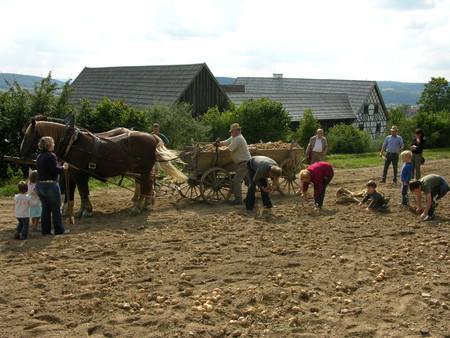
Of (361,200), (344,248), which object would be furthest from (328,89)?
(344,248)

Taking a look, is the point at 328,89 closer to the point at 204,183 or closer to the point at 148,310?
the point at 204,183

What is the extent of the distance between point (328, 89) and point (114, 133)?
41.0m

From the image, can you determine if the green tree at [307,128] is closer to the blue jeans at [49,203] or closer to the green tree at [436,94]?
the blue jeans at [49,203]

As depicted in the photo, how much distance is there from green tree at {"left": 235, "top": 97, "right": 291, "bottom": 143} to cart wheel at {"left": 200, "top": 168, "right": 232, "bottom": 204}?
36.6 ft

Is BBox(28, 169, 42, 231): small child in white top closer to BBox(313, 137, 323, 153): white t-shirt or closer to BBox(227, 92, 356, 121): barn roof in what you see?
BBox(313, 137, 323, 153): white t-shirt

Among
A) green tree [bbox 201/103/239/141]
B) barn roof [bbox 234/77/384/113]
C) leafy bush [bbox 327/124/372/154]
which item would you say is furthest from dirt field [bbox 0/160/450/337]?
barn roof [bbox 234/77/384/113]

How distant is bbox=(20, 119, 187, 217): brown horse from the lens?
926 centimetres

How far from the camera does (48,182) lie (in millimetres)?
8219

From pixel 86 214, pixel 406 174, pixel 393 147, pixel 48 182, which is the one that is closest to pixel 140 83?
pixel 393 147

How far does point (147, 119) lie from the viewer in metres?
17.9

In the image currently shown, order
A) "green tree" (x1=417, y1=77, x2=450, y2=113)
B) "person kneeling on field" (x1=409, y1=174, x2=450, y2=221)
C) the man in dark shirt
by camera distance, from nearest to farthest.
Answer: "person kneeling on field" (x1=409, y1=174, x2=450, y2=221) → the man in dark shirt → "green tree" (x1=417, y1=77, x2=450, y2=113)

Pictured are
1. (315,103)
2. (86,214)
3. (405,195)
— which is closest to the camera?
(86,214)

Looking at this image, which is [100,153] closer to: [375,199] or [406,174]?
[375,199]

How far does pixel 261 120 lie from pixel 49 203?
15.1 meters
